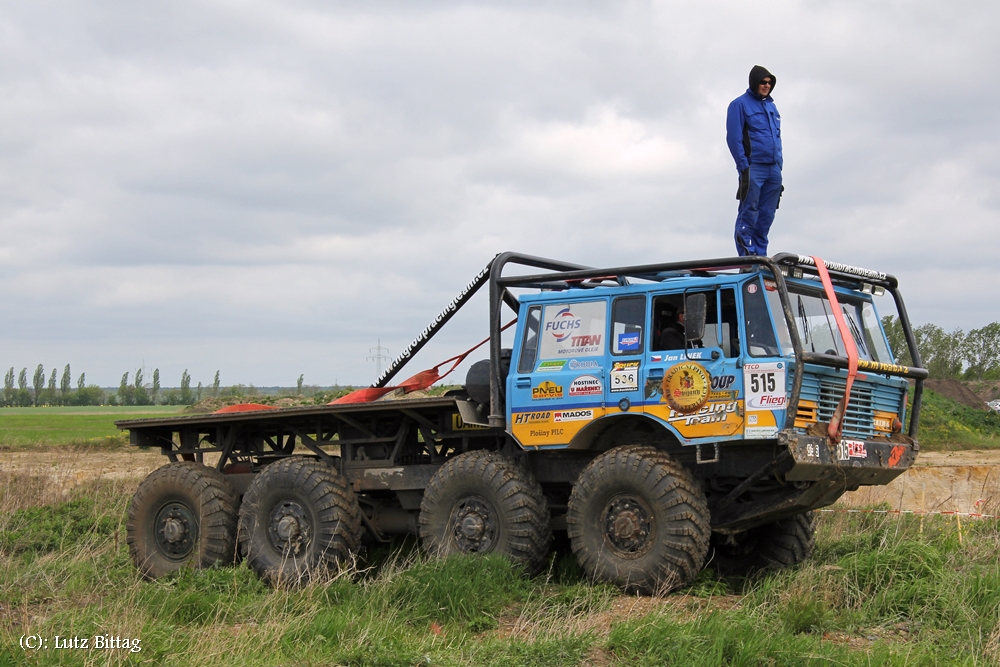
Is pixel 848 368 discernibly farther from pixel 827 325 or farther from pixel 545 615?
pixel 545 615

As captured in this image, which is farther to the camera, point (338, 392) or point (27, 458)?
point (27, 458)

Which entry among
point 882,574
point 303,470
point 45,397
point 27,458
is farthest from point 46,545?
point 45,397

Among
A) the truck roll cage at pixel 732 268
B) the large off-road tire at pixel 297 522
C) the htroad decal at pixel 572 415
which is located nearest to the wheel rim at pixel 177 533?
the large off-road tire at pixel 297 522

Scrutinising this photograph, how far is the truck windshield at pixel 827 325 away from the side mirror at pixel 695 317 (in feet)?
1.94

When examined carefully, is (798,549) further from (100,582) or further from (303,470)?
(100,582)

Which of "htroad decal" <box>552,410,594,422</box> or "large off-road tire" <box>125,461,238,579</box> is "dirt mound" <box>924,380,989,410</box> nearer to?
"htroad decal" <box>552,410,594,422</box>

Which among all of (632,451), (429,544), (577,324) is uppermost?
(577,324)

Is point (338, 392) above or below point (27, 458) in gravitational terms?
above

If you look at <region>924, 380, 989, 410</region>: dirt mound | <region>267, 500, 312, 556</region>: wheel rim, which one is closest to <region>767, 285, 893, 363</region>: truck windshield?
<region>267, 500, 312, 556</region>: wheel rim

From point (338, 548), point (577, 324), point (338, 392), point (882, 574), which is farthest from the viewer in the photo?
point (338, 392)

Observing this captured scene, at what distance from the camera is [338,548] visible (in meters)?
11.1

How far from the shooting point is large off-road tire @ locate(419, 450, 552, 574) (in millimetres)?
10086

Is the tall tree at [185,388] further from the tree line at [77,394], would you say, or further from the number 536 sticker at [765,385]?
the number 536 sticker at [765,385]

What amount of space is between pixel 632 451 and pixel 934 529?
3.76m
